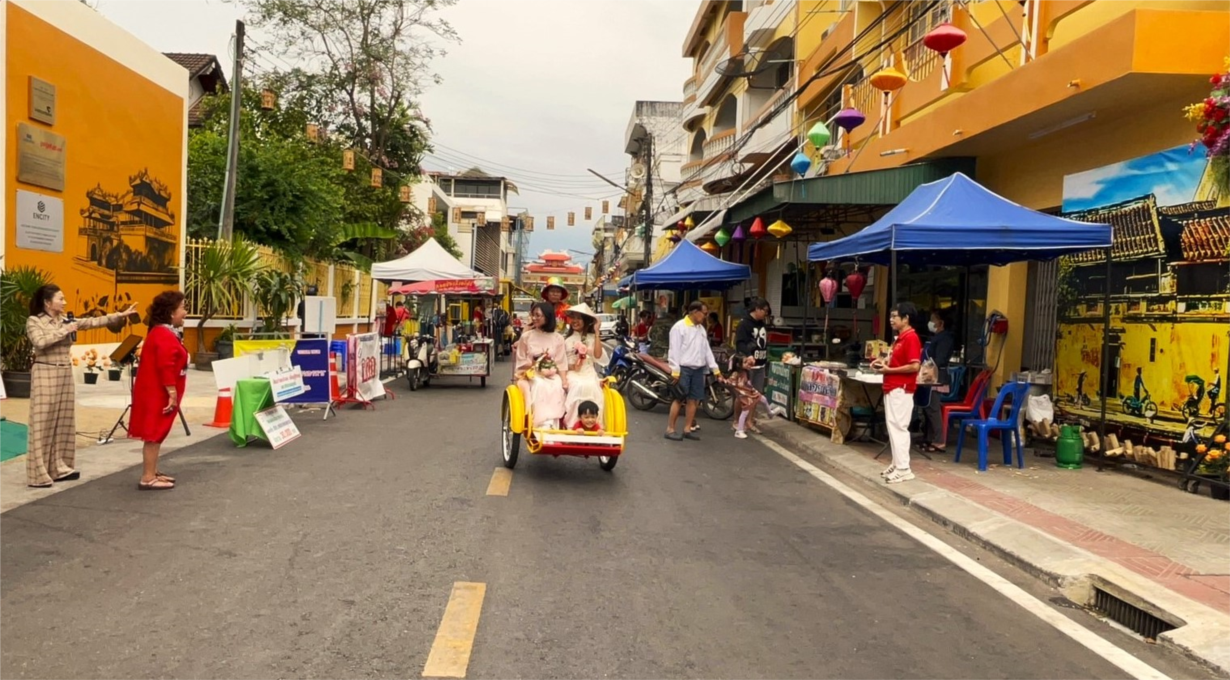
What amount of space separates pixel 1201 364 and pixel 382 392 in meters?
11.1

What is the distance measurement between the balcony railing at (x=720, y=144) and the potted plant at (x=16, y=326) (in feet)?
64.0

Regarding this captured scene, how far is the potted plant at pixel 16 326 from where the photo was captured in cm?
1214

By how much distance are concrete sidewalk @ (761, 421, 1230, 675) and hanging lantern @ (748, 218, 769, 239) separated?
7.08 meters

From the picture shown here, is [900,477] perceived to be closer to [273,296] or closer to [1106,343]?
[1106,343]

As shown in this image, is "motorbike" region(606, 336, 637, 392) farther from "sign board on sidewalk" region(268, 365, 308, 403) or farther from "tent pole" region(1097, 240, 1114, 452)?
"tent pole" region(1097, 240, 1114, 452)

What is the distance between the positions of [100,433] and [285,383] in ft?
6.40

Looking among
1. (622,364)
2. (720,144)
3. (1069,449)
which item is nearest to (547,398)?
(1069,449)

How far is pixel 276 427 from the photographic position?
32.1 ft

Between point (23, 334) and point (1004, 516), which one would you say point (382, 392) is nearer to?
point (23, 334)

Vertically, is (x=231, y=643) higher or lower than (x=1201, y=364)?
lower

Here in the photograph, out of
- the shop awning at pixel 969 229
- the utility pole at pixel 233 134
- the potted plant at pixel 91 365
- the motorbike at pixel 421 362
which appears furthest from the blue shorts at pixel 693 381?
the utility pole at pixel 233 134

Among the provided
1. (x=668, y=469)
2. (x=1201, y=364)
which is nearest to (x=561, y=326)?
(x=668, y=469)

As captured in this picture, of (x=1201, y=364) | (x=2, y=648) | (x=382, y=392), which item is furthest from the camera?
(x=382, y=392)

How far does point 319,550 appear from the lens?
5.67 metres
